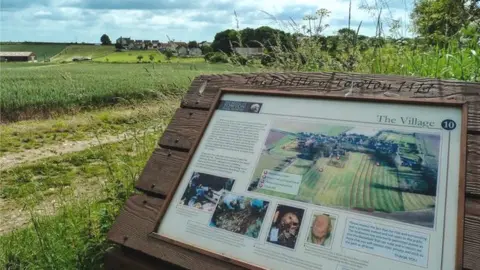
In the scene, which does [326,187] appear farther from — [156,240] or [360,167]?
[156,240]

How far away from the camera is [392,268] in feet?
5.72

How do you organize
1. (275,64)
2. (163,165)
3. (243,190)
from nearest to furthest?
(243,190) → (163,165) → (275,64)

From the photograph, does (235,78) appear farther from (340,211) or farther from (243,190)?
(340,211)

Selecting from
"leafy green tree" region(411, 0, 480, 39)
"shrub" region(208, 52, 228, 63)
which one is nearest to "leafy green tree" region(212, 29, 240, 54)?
"shrub" region(208, 52, 228, 63)

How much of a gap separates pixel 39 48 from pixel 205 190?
80674mm

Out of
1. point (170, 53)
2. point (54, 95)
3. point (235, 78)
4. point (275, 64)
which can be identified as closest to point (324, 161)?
point (235, 78)

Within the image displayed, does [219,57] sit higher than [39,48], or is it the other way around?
[39,48]

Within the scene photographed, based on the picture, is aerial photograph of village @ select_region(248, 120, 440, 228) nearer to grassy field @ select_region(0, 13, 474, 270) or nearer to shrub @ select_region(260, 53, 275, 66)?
grassy field @ select_region(0, 13, 474, 270)

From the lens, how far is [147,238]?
2420 mm

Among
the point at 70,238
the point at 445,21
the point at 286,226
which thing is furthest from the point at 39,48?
the point at 286,226

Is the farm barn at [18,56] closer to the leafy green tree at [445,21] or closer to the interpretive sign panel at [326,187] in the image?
the leafy green tree at [445,21]

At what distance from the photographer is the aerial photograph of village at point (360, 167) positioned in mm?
1865

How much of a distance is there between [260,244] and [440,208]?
75cm

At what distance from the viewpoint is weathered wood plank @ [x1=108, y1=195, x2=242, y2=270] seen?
217cm
